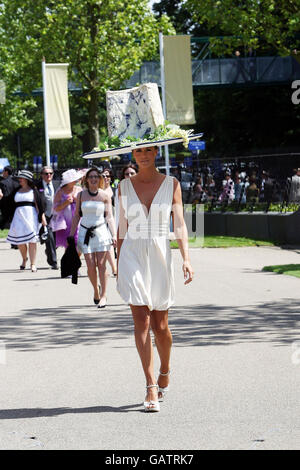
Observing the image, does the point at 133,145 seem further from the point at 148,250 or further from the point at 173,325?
the point at 173,325

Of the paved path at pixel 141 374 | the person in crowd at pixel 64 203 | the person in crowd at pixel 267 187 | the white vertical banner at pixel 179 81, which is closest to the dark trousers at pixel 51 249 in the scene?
the person in crowd at pixel 64 203

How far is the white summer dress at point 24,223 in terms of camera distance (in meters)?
19.4

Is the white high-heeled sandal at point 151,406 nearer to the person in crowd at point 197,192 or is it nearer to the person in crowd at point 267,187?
the person in crowd at point 267,187

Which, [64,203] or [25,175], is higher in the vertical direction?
[25,175]

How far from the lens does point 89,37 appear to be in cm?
4097

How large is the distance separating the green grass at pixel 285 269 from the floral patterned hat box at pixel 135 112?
8913 millimetres

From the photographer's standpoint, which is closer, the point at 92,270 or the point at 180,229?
the point at 180,229

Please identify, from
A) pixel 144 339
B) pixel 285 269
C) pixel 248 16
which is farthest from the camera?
pixel 248 16

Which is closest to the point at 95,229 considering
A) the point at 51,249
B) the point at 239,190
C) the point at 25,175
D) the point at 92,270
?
the point at 92,270

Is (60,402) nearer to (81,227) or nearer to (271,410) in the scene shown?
(271,410)

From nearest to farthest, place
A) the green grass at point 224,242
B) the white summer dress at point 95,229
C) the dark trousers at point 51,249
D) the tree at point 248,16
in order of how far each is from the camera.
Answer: the white summer dress at point 95,229 < the dark trousers at point 51,249 < the green grass at point 224,242 < the tree at point 248,16

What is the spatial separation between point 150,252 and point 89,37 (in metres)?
34.4

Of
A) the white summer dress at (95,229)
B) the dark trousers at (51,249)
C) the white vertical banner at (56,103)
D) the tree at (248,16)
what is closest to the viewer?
the white summer dress at (95,229)
